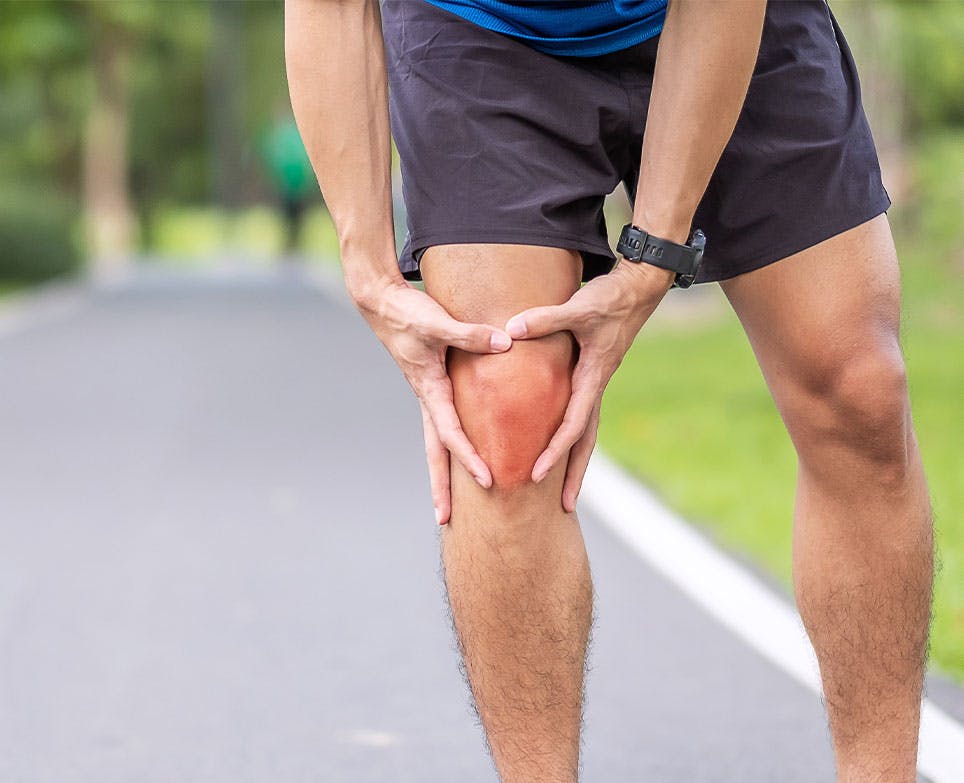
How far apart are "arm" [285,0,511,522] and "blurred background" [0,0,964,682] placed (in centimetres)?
132

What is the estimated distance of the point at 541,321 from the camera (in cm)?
235

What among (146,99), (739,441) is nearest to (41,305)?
(739,441)

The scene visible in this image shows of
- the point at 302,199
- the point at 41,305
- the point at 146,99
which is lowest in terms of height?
the point at 146,99

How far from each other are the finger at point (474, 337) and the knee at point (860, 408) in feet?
Result: 1.58

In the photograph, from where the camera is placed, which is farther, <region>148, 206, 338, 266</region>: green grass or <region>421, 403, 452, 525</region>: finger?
<region>148, 206, 338, 266</region>: green grass

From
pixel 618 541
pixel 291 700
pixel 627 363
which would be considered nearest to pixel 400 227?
pixel 627 363

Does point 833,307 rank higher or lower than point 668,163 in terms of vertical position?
lower

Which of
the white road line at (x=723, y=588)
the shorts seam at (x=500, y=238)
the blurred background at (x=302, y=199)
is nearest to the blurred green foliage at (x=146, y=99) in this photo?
the blurred background at (x=302, y=199)

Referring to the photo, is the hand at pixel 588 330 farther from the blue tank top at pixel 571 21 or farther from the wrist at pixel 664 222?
the blue tank top at pixel 571 21

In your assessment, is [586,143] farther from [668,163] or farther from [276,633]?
[276,633]

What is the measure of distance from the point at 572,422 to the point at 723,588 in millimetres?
2687

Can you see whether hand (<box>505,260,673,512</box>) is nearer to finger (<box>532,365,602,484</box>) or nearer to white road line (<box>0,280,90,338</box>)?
finger (<box>532,365,602,484</box>)

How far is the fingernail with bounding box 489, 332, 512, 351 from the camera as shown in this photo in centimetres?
236

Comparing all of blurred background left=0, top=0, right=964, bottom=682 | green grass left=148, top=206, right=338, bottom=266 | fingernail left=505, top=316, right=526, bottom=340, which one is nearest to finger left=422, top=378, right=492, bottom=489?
fingernail left=505, top=316, right=526, bottom=340
